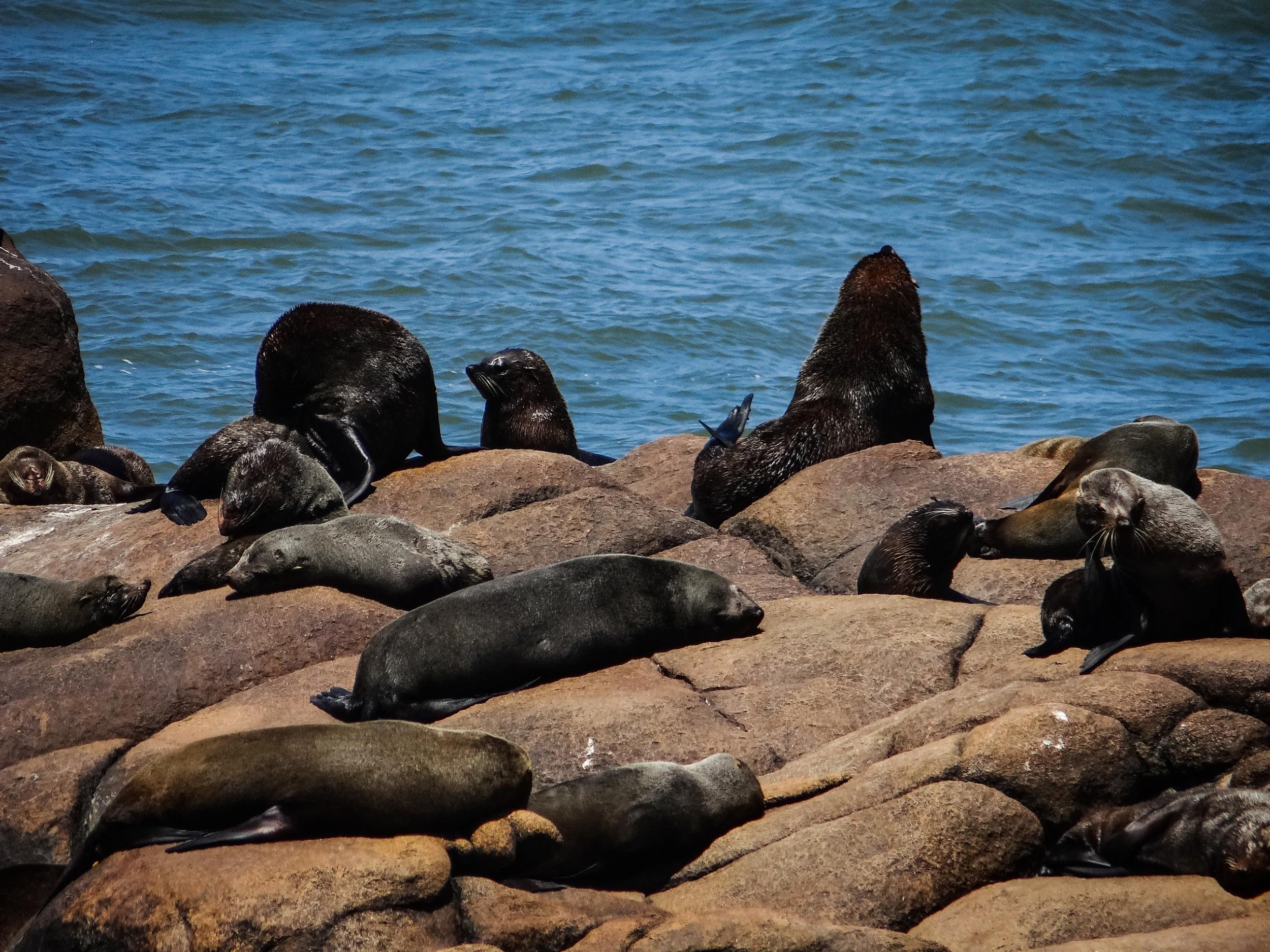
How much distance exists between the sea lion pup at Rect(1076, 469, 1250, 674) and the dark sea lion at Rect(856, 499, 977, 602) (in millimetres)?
2101

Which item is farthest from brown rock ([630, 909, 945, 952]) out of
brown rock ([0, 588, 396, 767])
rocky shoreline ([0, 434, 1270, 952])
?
brown rock ([0, 588, 396, 767])

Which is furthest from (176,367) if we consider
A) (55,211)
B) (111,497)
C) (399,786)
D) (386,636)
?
(399,786)

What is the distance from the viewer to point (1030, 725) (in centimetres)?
487

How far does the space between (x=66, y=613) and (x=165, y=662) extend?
0.90 meters

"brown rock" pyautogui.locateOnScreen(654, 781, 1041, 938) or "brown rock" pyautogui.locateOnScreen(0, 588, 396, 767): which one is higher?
"brown rock" pyautogui.locateOnScreen(654, 781, 1041, 938)

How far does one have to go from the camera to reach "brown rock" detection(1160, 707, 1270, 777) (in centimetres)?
491

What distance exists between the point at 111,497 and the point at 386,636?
5786 mm

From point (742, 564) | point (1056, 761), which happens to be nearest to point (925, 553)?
point (742, 564)

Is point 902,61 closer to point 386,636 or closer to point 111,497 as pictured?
point 111,497

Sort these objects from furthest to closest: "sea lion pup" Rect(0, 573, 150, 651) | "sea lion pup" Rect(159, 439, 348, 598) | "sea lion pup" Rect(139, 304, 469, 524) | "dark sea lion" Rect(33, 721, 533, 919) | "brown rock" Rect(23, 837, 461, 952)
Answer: "sea lion pup" Rect(139, 304, 469, 524), "sea lion pup" Rect(159, 439, 348, 598), "sea lion pup" Rect(0, 573, 150, 651), "dark sea lion" Rect(33, 721, 533, 919), "brown rock" Rect(23, 837, 461, 952)

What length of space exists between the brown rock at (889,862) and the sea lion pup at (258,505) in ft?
12.8

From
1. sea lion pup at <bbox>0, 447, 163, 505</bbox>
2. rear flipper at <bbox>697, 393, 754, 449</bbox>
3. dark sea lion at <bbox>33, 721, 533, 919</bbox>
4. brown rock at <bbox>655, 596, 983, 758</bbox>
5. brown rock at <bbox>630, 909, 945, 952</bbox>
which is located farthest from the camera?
sea lion pup at <bbox>0, 447, 163, 505</bbox>

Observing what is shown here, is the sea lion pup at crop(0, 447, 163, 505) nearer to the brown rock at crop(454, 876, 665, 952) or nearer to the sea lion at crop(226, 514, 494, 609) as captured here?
the sea lion at crop(226, 514, 494, 609)

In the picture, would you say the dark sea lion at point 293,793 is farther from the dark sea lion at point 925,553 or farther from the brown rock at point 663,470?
the brown rock at point 663,470
